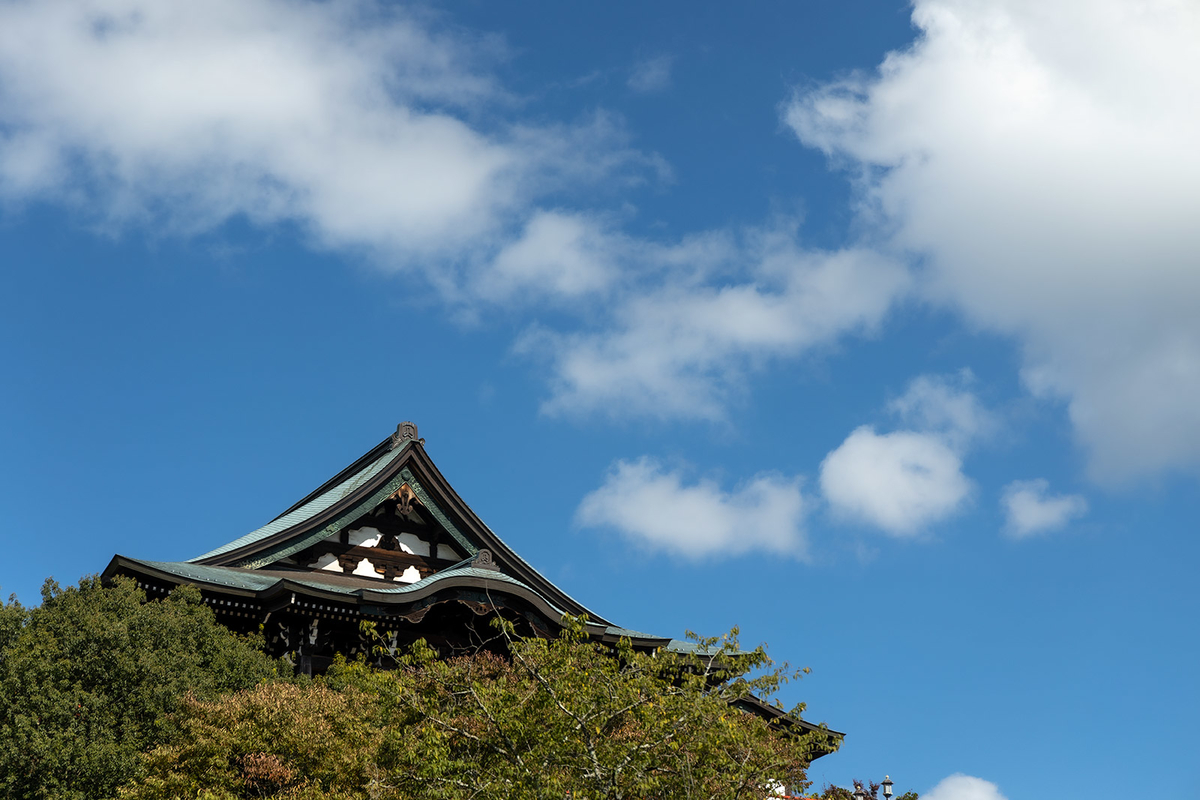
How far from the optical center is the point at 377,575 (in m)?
22.8

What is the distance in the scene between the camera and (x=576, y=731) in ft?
35.9

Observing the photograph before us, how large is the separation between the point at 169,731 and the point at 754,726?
781 cm

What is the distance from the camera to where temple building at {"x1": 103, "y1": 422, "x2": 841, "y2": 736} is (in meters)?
19.0

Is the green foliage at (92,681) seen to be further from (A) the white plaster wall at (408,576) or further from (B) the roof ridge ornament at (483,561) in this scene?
(A) the white plaster wall at (408,576)

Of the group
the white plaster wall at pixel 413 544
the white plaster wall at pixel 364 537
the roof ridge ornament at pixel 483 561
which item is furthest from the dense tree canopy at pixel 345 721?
the white plaster wall at pixel 413 544

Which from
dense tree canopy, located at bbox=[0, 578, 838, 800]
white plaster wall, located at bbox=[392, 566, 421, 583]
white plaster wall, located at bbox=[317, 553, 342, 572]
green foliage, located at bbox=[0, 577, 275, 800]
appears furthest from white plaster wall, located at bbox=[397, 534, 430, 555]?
green foliage, located at bbox=[0, 577, 275, 800]

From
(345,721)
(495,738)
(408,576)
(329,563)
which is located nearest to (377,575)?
(408,576)

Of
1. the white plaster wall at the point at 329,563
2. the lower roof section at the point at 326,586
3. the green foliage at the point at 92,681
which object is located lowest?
the green foliage at the point at 92,681

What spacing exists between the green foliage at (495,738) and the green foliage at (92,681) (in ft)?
1.94

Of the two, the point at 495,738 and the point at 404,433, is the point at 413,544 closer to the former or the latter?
the point at 404,433

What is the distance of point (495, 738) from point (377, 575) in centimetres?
1192

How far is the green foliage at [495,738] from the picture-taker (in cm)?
1077

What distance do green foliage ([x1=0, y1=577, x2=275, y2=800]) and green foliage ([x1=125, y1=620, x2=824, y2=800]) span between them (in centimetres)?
59

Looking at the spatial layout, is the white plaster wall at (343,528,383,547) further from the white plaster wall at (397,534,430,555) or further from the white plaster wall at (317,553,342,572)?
the white plaster wall at (397,534,430,555)
